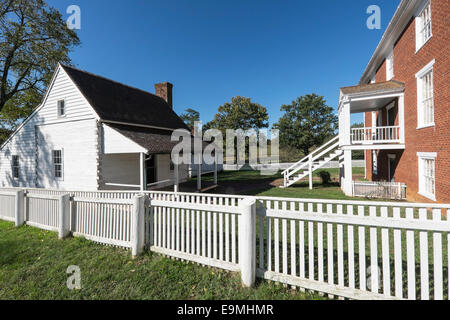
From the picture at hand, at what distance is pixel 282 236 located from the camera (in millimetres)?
3131

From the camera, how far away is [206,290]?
3.02 m

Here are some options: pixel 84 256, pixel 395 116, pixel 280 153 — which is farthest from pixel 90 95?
pixel 280 153

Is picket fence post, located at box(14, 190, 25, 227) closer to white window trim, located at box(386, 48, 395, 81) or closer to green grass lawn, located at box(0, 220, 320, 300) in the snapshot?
green grass lawn, located at box(0, 220, 320, 300)

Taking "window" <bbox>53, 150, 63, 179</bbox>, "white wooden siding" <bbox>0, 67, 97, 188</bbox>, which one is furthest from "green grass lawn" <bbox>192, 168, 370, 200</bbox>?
"white wooden siding" <bbox>0, 67, 97, 188</bbox>

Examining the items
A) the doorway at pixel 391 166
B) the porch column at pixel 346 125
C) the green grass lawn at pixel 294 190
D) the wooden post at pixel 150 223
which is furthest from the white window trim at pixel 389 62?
the wooden post at pixel 150 223

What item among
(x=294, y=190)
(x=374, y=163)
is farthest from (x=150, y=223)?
(x=374, y=163)

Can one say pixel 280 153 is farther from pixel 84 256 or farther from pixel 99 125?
pixel 84 256

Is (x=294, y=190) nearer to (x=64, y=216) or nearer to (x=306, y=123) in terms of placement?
(x=64, y=216)

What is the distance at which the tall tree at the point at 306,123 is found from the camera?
41250 mm

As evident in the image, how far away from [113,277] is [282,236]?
3002mm

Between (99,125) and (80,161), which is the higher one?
(99,125)

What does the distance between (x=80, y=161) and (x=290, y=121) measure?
40446mm

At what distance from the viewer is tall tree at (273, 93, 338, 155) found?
4125 centimetres
